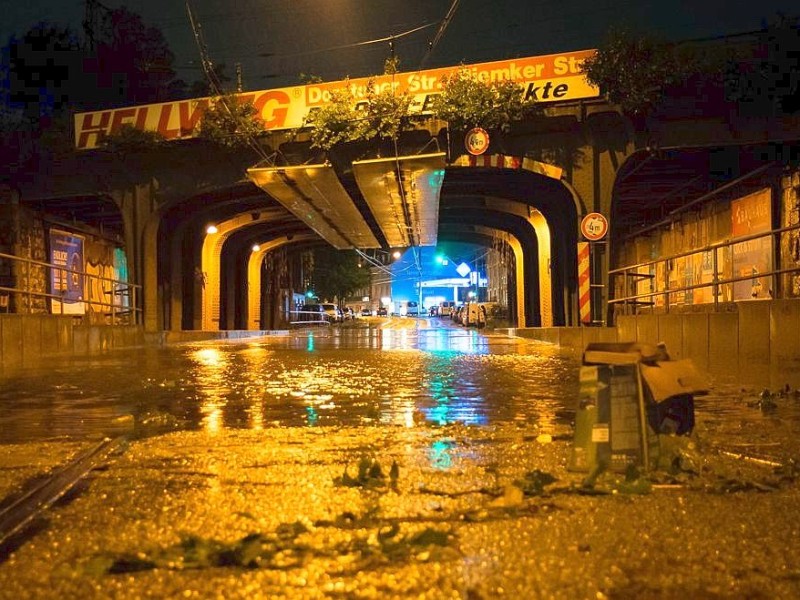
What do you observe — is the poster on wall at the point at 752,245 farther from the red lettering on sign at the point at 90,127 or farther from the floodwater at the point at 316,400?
the red lettering on sign at the point at 90,127

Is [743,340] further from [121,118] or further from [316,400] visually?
[121,118]

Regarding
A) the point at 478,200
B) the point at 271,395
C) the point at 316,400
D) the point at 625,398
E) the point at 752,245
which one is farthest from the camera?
the point at 478,200

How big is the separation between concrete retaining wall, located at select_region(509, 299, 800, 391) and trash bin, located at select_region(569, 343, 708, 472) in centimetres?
474

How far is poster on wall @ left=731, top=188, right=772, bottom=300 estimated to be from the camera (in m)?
15.4

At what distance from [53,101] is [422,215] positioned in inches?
574

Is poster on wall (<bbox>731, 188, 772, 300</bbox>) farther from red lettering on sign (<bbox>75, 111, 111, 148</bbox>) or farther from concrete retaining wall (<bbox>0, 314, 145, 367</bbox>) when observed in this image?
red lettering on sign (<bbox>75, 111, 111, 148</bbox>)

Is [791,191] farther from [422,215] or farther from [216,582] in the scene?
[216,582]

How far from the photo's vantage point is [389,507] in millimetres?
3400

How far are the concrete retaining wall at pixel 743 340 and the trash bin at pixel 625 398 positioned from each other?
474cm

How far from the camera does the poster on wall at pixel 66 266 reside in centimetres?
2241

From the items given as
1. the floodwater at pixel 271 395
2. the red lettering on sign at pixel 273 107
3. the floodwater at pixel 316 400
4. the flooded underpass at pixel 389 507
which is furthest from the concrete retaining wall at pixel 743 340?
the red lettering on sign at pixel 273 107

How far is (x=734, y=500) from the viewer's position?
346cm

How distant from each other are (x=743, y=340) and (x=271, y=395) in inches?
244

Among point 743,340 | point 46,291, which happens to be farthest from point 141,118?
point 743,340
